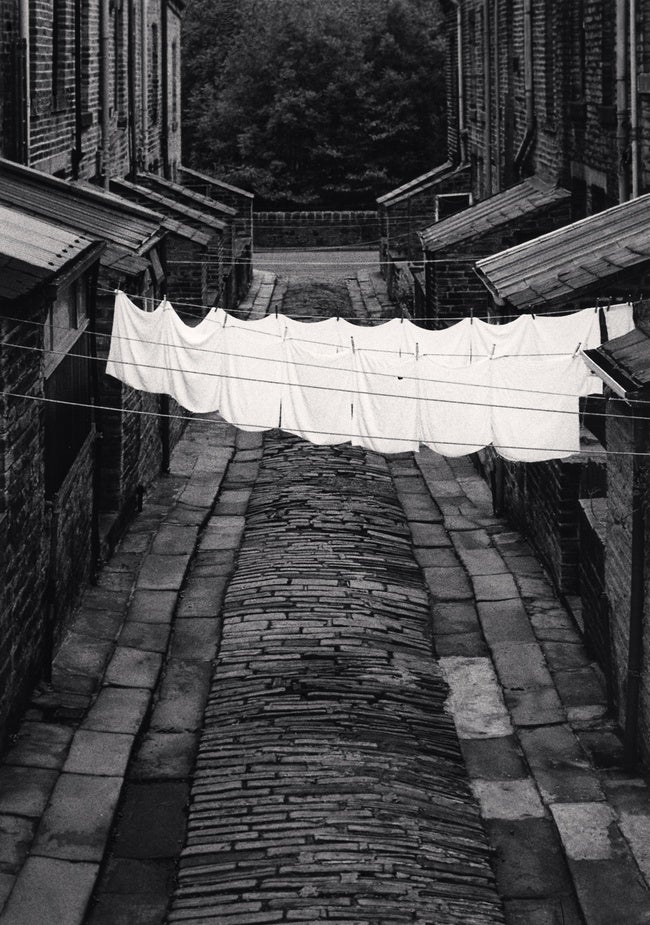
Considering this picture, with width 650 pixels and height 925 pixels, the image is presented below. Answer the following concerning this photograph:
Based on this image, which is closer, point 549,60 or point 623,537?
point 623,537

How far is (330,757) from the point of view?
9.49 meters

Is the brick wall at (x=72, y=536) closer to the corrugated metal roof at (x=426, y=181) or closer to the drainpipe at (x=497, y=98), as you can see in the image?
the drainpipe at (x=497, y=98)

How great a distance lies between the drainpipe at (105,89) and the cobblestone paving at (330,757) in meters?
7.68

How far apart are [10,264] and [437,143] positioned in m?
33.1

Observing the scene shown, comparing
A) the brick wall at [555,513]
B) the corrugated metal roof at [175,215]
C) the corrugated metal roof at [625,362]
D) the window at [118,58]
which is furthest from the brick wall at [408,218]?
the corrugated metal roof at [625,362]

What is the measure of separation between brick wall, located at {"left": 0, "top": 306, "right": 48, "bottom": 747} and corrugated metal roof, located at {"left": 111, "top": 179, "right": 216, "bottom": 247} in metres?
9.52

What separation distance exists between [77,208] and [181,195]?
529 inches

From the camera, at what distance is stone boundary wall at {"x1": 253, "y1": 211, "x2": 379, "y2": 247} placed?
127ft

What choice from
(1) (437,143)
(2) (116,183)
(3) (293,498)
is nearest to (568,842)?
(3) (293,498)

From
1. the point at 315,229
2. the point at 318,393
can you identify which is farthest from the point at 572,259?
the point at 315,229

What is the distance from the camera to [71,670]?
11.4 metres

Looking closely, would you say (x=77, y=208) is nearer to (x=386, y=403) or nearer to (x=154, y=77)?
(x=386, y=403)

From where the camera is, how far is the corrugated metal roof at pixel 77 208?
12633mm

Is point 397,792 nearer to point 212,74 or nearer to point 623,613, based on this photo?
point 623,613
